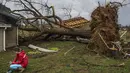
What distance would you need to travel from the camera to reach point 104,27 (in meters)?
16.2

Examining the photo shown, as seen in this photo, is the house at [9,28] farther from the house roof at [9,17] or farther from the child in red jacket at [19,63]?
the child in red jacket at [19,63]

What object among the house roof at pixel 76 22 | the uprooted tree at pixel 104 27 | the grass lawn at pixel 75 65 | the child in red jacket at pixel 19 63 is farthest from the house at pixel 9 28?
the child in red jacket at pixel 19 63

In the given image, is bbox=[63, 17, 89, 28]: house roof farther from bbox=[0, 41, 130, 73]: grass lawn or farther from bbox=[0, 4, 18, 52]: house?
bbox=[0, 41, 130, 73]: grass lawn

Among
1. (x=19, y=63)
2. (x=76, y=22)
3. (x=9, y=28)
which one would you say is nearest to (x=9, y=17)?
(x=9, y=28)

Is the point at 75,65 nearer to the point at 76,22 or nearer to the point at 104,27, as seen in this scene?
the point at 104,27

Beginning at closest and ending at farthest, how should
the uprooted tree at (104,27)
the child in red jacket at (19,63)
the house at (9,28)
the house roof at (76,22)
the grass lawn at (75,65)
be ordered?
1. the child in red jacket at (19,63)
2. the grass lawn at (75,65)
3. the uprooted tree at (104,27)
4. the house at (9,28)
5. the house roof at (76,22)

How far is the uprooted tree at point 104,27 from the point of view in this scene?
50.6 feet

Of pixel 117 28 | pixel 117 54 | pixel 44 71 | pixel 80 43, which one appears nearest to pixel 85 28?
pixel 80 43

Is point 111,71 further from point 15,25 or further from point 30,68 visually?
point 15,25

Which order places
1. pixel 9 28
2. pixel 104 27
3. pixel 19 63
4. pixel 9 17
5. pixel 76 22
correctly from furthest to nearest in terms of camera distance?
pixel 76 22
pixel 9 28
pixel 9 17
pixel 104 27
pixel 19 63

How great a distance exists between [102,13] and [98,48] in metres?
2.53

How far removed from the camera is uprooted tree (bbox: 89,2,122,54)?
15430 mm

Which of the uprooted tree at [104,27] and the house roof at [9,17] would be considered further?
the house roof at [9,17]

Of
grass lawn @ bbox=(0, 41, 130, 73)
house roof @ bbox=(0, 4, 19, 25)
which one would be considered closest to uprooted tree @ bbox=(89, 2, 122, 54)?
grass lawn @ bbox=(0, 41, 130, 73)
